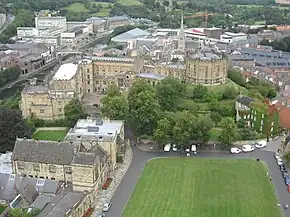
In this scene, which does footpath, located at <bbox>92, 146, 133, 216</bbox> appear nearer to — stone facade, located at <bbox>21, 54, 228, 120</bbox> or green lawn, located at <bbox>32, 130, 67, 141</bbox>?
green lawn, located at <bbox>32, 130, 67, 141</bbox>

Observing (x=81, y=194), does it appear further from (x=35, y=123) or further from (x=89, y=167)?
(x=35, y=123)

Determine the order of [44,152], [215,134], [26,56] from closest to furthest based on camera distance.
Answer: [44,152] < [215,134] < [26,56]

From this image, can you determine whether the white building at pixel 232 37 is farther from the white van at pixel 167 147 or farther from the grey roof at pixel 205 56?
the white van at pixel 167 147

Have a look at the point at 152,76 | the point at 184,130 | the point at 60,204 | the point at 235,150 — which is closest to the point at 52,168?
the point at 60,204

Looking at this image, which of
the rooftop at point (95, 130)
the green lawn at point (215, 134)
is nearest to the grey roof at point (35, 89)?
the rooftop at point (95, 130)

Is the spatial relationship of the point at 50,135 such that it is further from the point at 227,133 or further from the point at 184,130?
the point at 227,133

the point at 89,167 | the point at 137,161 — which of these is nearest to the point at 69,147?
the point at 89,167

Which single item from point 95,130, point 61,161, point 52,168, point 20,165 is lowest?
point 20,165
